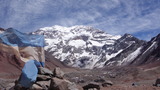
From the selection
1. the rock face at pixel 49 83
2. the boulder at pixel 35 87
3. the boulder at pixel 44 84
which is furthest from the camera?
the boulder at pixel 44 84

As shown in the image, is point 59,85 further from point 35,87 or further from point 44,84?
point 35,87

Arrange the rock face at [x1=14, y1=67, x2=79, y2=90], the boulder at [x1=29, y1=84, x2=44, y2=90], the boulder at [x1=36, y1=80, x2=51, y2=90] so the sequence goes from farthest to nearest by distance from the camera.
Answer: the boulder at [x1=36, y1=80, x2=51, y2=90] < the rock face at [x1=14, y1=67, x2=79, y2=90] < the boulder at [x1=29, y1=84, x2=44, y2=90]

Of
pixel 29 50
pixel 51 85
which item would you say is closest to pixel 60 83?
pixel 51 85

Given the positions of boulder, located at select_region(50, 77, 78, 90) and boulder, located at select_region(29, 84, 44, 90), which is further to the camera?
boulder, located at select_region(50, 77, 78, 90)

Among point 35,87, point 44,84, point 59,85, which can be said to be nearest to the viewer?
point 35,87

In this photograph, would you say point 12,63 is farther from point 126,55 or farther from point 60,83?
point 126,55

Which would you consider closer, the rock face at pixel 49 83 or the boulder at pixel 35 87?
the boulder at pixel 35 87

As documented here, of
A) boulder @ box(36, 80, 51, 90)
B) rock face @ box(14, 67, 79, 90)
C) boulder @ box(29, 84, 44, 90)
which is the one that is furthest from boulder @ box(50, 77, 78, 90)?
boulder @ box(29, 84, 44, 90)

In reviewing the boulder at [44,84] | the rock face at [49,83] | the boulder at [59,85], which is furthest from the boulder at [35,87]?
the boulder at [59,85]

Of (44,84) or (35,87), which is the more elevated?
(44,84)

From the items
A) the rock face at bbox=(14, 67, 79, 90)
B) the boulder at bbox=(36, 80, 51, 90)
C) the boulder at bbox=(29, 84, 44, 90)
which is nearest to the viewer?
the boulder at bbox=(29, 84, 44, 90)

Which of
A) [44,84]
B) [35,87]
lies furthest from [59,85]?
[35,87]

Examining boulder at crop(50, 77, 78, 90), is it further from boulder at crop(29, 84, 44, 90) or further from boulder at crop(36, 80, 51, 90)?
boulder at crop(29, 84, 44, 90)

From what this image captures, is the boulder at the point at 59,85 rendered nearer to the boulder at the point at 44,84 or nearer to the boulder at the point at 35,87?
the boulder at the point at 44,84
